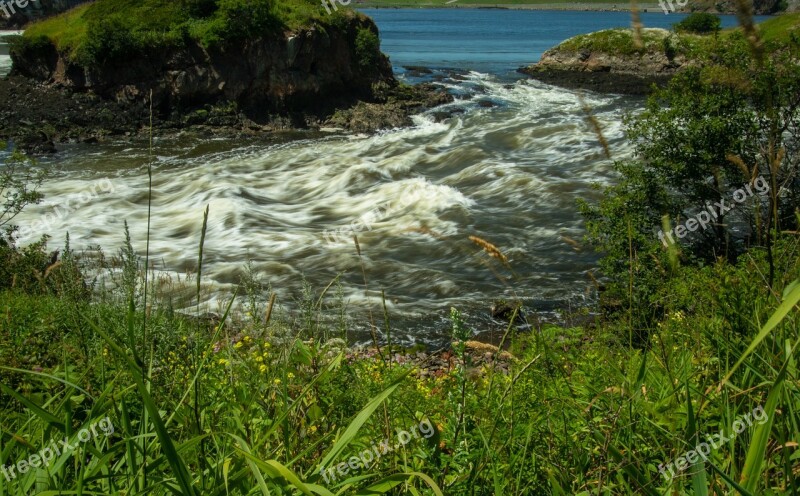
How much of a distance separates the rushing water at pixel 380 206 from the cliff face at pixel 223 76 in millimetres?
3370

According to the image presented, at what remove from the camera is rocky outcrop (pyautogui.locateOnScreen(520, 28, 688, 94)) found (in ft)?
143

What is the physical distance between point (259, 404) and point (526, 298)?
35.6 feet

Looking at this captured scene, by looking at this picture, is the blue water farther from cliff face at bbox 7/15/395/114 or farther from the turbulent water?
the turbulent water

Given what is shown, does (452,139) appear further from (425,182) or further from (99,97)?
(99,97)

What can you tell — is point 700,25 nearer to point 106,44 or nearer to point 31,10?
point 106,44

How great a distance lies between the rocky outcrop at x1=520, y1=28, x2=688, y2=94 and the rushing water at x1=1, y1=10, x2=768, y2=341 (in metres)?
12.5

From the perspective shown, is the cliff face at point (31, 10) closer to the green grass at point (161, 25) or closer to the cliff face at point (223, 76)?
the green grass at point (161, 25)

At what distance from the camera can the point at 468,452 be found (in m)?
2.61

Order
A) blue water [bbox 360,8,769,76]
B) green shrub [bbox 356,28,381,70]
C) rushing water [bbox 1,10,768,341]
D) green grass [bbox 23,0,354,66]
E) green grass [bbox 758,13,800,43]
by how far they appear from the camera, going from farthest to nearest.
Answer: blue water [bbox 360,8,769,76] → green grass [bbox 758,13,800,43] → green shrub [bbox 356,28,381,70] → green grass [bbox 23,0,354,66] → rushing water [bbox 1,10,768,341]

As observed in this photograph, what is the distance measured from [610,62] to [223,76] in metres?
28.7

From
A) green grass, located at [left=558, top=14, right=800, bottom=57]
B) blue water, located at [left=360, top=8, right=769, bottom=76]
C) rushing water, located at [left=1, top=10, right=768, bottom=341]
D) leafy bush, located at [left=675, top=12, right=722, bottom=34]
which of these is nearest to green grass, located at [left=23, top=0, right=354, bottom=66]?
rushing water, located at [left=1, top=10, right=768, bottom=341]

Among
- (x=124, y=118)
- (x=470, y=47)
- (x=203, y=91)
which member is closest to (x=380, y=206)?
(x=203, y=91)

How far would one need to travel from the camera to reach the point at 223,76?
30.8m

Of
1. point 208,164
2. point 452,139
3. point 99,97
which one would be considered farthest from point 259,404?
point 99,97
